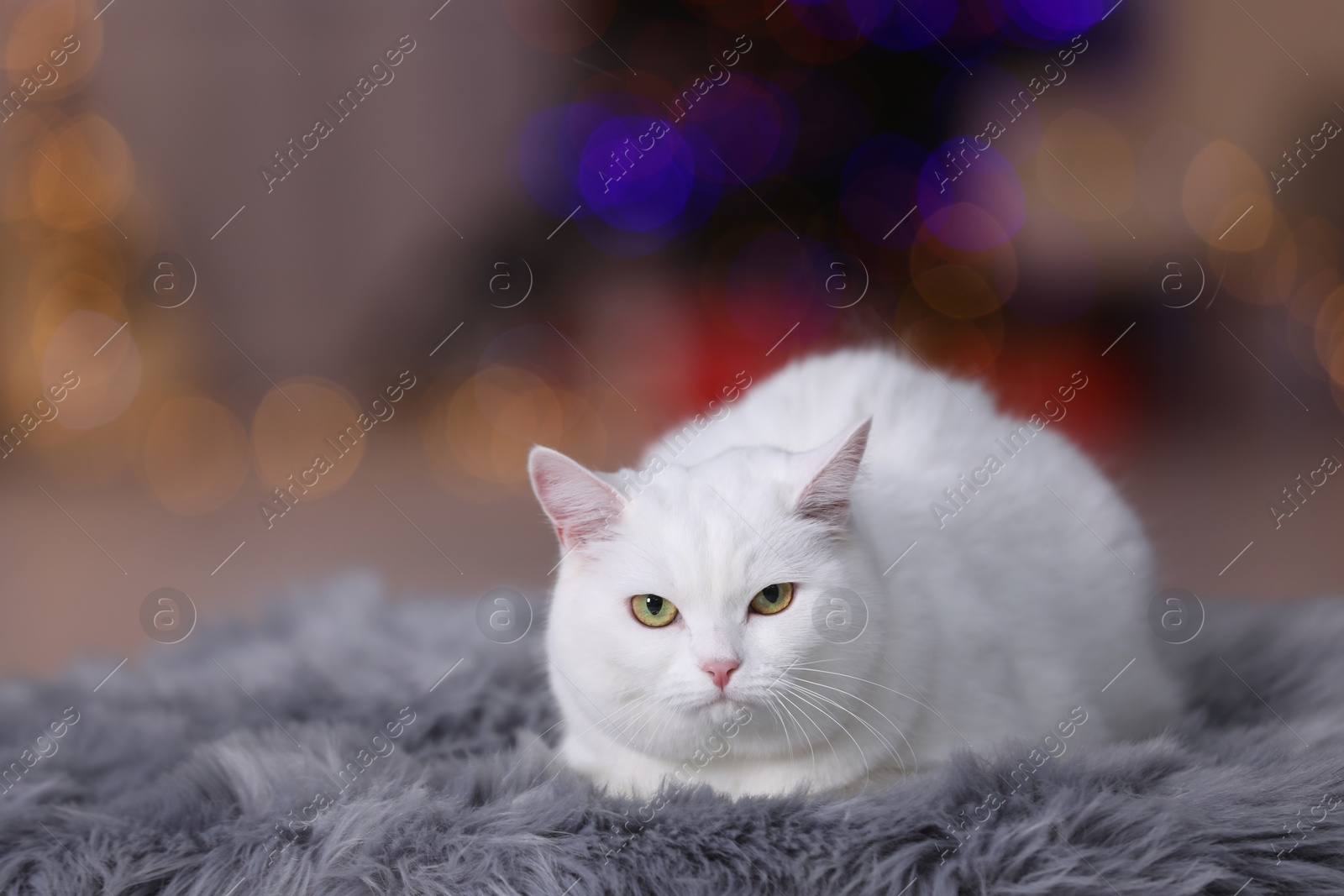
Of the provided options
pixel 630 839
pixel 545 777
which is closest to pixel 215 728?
pixel 545 777

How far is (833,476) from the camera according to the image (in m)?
1.00

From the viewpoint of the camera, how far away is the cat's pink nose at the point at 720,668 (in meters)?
0.93

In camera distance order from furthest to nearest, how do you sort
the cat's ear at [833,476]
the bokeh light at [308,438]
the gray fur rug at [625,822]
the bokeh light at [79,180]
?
1. the bokeh light at [79,180]
2. the bokeh light at [308,438]
3. the cat's ear at [833,476]
4. the gray fur rug at [625,822]

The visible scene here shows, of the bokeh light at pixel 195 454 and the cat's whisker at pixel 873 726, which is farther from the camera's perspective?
the bokeh light at pixel 195 454

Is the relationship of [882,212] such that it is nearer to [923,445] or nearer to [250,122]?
[923,445]

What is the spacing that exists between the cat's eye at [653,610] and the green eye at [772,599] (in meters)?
0.08

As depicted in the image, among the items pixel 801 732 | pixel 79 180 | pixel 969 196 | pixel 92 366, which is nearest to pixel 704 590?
pixel 801 732

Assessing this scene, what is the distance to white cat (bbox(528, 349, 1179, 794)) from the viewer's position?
97cm

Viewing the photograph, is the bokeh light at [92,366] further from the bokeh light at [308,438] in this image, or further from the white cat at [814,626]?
the white cat at [814,626]

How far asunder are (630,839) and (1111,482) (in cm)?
96

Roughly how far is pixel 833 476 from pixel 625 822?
0.38 metres

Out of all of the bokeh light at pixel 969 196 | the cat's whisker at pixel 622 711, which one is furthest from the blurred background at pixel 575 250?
the cat's whisker at pixel 622 711

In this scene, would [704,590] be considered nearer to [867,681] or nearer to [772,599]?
[772,599]

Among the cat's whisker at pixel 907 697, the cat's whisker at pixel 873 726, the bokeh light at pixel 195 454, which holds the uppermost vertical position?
the bokeh light at pixel 195 454
